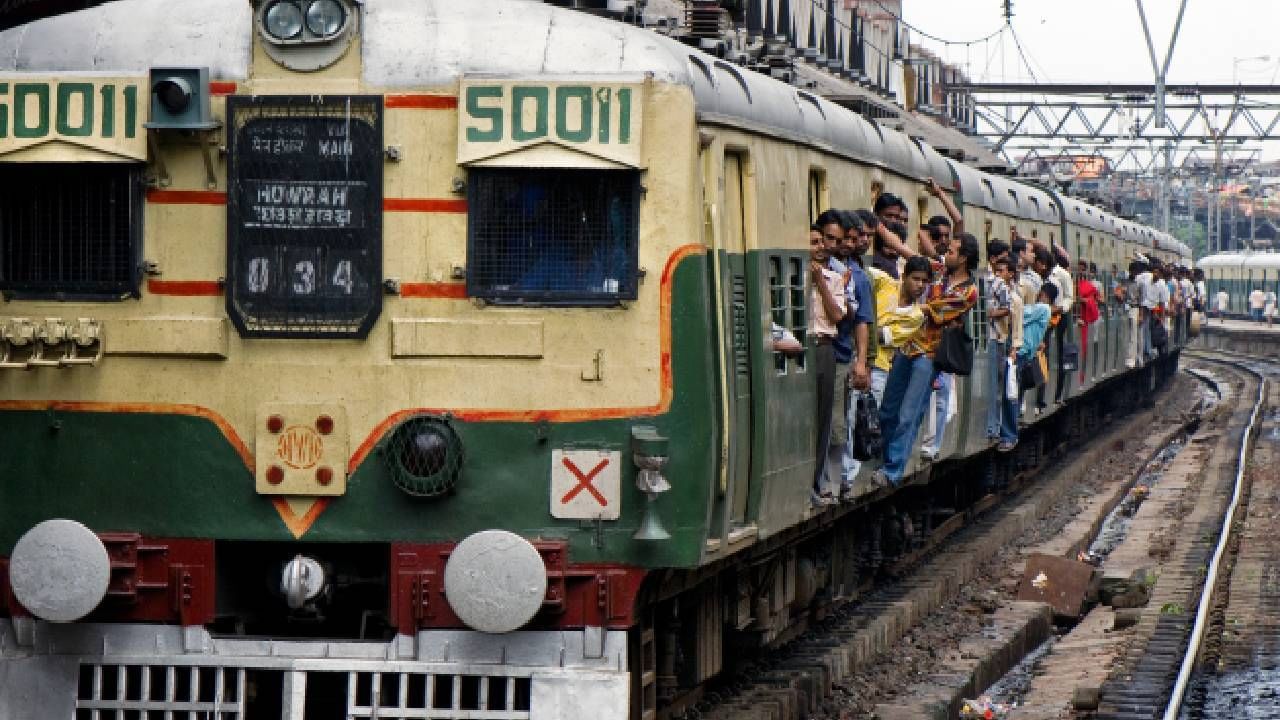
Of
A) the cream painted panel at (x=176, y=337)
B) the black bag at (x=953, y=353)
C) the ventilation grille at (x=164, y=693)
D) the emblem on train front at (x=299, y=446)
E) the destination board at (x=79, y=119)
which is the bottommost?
the ventilation grille at (x=164, y=693)

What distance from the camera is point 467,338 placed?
Result: 8.12 meters

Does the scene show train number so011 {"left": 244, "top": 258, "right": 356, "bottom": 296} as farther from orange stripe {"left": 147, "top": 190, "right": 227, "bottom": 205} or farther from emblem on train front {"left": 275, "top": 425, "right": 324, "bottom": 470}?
emblem on train front {"left": 275, "top": 425, "right": 324, "bottom": 470}

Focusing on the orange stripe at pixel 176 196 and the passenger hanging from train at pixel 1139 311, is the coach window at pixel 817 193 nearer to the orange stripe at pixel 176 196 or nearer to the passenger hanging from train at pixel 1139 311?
the orange stripe at pixel 176 196

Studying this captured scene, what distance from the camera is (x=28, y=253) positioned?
27.6ft

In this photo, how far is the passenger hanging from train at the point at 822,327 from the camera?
10664mm

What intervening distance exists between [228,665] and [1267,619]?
8049 mm

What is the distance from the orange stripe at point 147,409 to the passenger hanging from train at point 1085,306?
15.5 m

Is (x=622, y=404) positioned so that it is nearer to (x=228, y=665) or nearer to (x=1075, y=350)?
(x=228, y=665)

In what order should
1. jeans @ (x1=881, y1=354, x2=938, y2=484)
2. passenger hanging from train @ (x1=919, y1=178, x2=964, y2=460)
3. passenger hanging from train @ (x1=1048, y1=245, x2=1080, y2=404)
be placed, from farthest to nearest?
passenger hanging from train @ (x1=1048, y1=245, x2=1080, y2=404) → passenger hanging from train @ (x1=919, y1=178, x2=964, y2=460) → jeans @ (x1=881, y1=354, x2=938, y2=484)

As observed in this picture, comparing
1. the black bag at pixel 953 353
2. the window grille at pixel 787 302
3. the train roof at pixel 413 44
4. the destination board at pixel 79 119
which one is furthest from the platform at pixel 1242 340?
the destination board at pixel 79 119

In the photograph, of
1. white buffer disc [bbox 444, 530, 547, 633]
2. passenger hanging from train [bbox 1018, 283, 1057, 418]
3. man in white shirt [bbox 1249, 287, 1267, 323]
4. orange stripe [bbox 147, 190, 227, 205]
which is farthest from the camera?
man in white shirt [bbox 1249, 287, 1267, 323]

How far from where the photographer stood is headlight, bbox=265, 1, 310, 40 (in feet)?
27.0

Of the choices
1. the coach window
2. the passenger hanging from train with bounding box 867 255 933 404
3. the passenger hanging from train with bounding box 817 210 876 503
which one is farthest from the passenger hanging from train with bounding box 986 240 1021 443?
the coach window

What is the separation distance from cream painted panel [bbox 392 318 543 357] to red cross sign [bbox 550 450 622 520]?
382 mm
